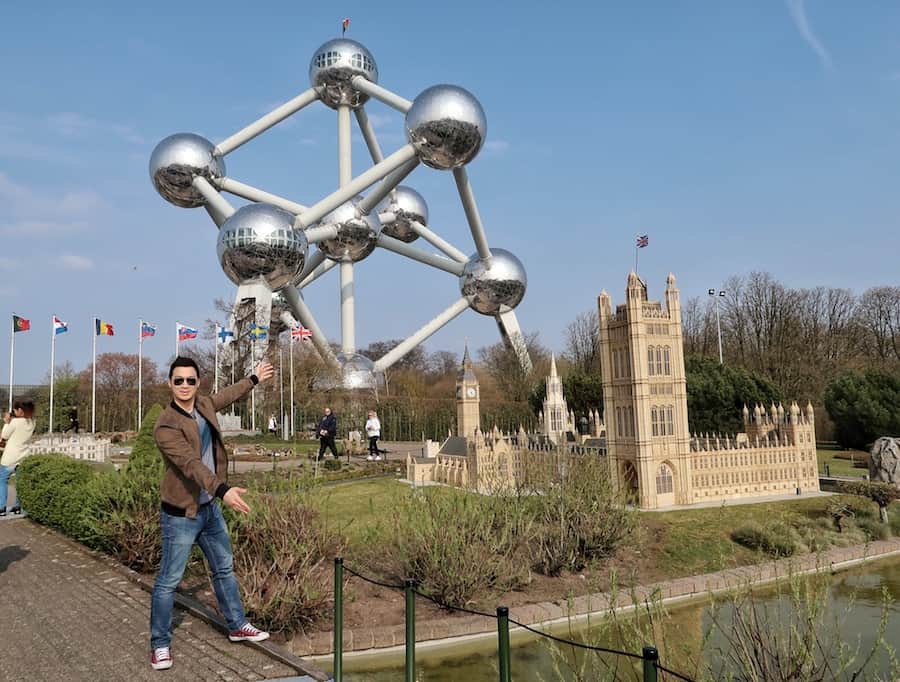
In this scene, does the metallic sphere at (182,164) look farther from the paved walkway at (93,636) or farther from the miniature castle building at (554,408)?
the paved walkway at (93,636)

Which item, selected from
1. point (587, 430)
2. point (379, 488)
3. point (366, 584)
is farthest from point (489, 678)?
point (587, 430)

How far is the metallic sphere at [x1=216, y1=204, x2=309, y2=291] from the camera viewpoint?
19281mm

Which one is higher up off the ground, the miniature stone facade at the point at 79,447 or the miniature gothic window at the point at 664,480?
the miniature stone facade at the point at 79,447

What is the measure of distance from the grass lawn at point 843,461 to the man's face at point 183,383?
75.8 feet

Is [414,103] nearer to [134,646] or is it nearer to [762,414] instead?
[762,414]

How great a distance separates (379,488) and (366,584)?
8888 mm

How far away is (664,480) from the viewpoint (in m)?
16.2

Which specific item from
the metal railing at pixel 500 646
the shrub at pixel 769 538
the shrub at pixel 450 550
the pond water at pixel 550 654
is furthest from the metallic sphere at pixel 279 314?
the metal railing at pixel 500 646

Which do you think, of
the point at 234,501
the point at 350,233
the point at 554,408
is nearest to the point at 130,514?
the point at 234,501

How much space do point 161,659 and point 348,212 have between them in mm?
21904

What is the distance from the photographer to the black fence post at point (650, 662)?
2.82 metres

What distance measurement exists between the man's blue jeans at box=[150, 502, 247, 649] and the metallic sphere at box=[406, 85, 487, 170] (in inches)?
708

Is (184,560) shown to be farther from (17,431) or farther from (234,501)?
(17,431)

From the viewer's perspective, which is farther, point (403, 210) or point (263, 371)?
point (403, 210)
